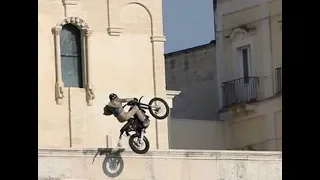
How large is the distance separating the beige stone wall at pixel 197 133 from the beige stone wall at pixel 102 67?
336 centimetres

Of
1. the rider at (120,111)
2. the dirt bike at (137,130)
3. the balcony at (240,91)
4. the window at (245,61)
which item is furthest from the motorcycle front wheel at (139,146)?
the window at (245,61)

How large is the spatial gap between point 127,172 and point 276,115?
8.94m

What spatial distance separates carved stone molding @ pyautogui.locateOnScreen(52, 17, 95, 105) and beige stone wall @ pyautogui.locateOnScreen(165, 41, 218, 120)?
7728 millimetres

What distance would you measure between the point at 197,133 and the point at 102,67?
5.02 metres

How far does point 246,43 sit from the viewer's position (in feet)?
117

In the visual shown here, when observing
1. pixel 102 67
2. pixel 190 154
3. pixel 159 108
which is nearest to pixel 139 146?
pixel 190 154

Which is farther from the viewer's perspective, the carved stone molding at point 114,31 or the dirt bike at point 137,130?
the carved stone molding at point 114,31

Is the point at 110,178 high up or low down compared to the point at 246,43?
down

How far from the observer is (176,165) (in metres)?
26.6

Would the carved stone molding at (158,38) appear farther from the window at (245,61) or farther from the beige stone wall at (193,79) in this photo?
the beige stone wall at (193,79)

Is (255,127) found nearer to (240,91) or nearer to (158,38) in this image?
(240,91)

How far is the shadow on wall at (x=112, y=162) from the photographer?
26.0 metres
